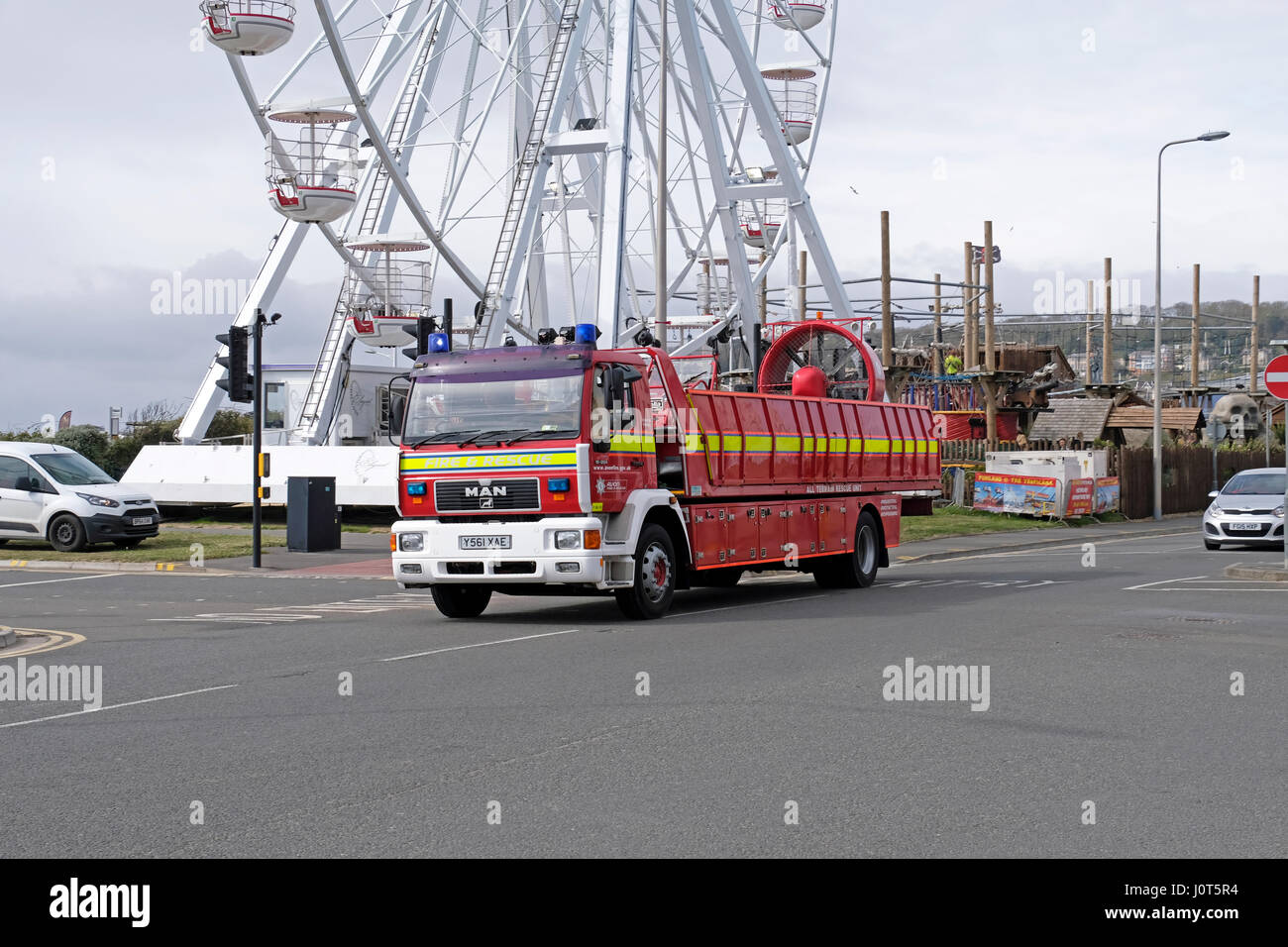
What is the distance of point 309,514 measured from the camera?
88.4ft

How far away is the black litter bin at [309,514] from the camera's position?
26953mm

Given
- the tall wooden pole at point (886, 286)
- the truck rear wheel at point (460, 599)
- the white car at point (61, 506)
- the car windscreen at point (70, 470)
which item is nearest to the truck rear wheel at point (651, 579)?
the truck rear wheel at point (460, 599)

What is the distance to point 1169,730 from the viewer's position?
889 centimetres

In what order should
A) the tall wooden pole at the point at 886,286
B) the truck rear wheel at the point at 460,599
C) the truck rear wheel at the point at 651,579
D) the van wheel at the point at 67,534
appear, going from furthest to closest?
1. the tall wooden pole at the point at 886,286
2. the van wheel at the point at 67,534
3. the truck rear wheel at the point at 460,599
4. the truck rear wheel at the point at 651,579

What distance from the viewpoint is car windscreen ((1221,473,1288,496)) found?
28.6 m

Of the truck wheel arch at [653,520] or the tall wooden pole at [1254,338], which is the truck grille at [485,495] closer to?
the truck wheel arch at [653,520]

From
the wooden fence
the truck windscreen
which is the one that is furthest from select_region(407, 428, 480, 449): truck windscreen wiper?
the wooden fence

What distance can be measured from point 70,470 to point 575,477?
1595cm

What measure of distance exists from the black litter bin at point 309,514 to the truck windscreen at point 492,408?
1166 centimetres

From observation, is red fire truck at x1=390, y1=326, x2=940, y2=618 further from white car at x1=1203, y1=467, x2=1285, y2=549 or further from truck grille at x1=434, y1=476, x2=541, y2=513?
white car at x1=1203, y1=467, x2=1285, y2=549

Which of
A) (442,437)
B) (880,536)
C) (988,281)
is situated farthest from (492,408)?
(988,281)

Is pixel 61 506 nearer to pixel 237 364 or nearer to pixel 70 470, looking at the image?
pixel 70 470

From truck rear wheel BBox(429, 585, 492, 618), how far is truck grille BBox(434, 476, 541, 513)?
51.0 inches
